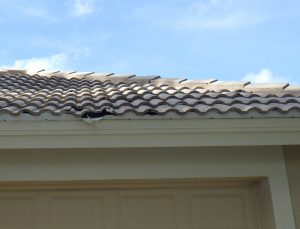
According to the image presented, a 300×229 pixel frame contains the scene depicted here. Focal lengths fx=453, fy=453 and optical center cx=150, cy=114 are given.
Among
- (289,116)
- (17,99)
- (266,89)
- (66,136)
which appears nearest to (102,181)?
(66,136)

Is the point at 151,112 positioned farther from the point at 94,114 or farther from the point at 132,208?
the point at 132,208

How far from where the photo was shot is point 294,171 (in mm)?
4406

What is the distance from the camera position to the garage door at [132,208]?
4406mm

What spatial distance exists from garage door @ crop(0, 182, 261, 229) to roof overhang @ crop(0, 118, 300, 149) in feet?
2.58

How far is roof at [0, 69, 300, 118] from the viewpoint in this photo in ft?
13.1

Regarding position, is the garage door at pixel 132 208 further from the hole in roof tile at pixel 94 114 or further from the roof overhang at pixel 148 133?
the hole in roof tile at pixel 94 114

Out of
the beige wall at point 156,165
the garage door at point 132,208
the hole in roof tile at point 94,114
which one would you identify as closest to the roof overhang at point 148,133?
the hole in roof tile at point 94,114

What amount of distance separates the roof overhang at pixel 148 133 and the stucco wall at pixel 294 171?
0.43 metres

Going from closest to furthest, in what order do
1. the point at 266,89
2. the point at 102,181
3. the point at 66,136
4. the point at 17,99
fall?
the point at 66,136 < the point at 102,181 < the point at 17,99 < the point at 266,89

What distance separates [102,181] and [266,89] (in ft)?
7.30

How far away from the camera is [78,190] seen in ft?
14.7

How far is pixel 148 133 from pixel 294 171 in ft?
5.12

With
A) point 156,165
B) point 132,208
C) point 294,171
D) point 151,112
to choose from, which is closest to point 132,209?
point 132,208

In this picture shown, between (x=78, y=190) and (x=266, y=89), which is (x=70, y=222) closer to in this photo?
(x=78, y=190)
